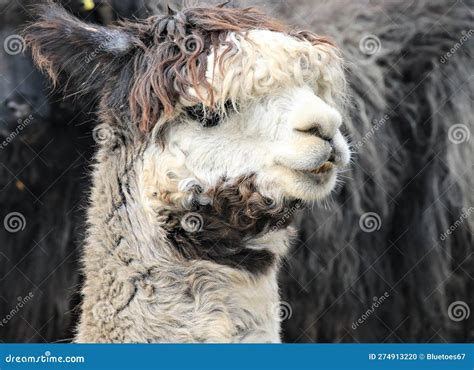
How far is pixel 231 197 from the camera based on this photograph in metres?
3.12

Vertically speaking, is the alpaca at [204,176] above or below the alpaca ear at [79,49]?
below

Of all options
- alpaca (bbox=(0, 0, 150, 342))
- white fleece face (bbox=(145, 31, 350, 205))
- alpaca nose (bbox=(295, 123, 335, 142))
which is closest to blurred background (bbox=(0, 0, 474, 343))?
alpaca (bbox=(0, 0, 150, 342))

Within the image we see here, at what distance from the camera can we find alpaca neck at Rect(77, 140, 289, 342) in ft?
10.2

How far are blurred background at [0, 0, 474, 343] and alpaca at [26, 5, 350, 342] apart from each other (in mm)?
1692

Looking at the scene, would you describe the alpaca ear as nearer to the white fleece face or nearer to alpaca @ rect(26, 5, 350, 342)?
alpaca @ rect(26, 5, 350, 342)

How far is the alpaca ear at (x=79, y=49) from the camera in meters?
3.29

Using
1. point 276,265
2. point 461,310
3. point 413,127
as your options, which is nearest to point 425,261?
point 461,310

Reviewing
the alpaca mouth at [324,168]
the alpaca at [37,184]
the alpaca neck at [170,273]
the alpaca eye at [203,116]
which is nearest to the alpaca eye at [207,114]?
the alpaca eye at [203,116]

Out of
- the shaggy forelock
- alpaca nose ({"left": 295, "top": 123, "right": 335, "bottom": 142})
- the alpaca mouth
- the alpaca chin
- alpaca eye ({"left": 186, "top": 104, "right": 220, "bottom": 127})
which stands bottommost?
the alpaca chin

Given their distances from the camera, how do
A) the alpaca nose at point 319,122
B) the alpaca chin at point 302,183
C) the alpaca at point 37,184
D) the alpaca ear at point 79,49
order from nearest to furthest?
the alpaca nose at point 319,122 < the alpaca chin at point 302,183 < the alpaca ear at point 79,49 < the alpaca at point 37,184

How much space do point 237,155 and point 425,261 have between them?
224cm

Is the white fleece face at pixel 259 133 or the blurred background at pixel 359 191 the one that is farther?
the blurred background at pixel 359 191

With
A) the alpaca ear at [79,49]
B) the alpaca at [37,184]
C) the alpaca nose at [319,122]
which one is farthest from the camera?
the alpaca at [37,184]

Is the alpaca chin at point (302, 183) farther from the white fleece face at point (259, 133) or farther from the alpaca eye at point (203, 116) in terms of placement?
the alpaca eye at point (203, 116)
